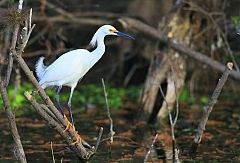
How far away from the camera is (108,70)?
14.3 metres

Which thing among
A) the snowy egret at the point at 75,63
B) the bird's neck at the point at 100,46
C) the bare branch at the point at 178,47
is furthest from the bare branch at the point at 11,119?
the bare branch at the point at 178,47

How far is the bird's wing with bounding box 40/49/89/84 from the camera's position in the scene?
6723mm

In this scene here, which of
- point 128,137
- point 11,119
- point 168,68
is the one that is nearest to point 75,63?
point 11,119

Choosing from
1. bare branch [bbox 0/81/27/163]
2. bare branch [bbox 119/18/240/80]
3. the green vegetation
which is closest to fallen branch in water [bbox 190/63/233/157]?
bare branch [bbox 0/81/27/163]

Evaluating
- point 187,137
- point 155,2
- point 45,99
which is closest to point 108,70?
point 155,2

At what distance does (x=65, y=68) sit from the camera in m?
6.74

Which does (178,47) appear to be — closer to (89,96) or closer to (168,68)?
(168,68)

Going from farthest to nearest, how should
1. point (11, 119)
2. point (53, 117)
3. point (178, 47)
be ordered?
point (178, 47)
point (53, 117)
point (11, 119)

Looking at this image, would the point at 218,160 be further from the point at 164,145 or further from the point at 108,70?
the point at 108,70

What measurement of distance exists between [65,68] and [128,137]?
2.23 metres

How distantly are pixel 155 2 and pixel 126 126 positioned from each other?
5.13 m

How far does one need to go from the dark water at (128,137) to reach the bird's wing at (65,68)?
0.94 metres

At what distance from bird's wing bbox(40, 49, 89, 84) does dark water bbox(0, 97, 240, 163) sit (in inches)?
36.9

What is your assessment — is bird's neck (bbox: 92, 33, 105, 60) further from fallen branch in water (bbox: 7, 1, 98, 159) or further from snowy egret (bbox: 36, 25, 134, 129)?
fallen branch in water (bbox: 7, 1, 98, 159)
